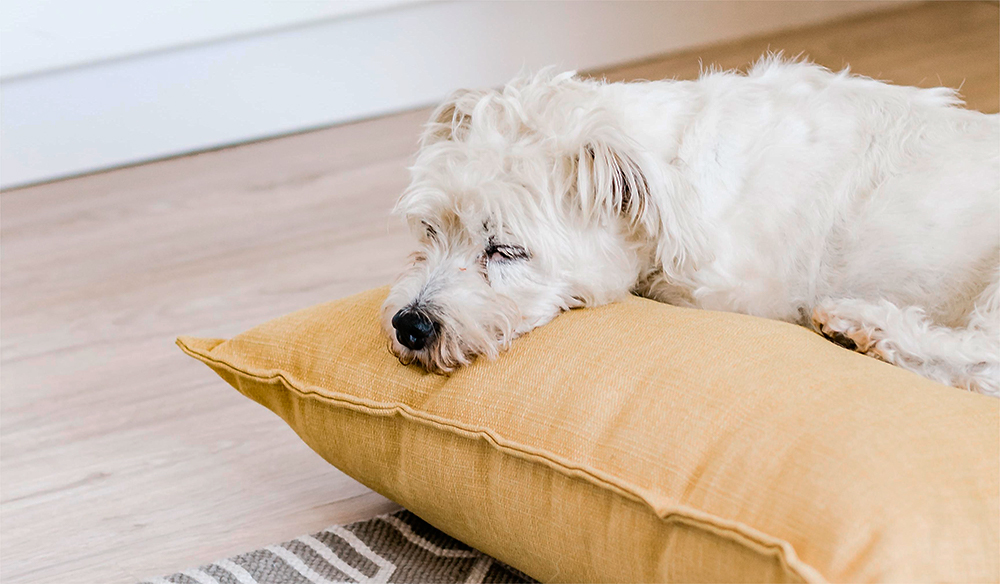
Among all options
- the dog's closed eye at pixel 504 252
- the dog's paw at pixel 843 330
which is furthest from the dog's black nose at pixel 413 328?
the dog's paw at pixel 843 330

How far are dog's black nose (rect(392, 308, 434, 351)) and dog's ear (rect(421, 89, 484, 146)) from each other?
411 millimetres

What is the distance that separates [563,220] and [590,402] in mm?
403

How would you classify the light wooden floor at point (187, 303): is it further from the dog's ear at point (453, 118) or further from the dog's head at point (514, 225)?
the dog's ear at point (453, 118)

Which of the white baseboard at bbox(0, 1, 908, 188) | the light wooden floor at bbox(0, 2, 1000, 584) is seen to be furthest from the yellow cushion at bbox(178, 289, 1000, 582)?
the white baseboard at bbox(0, 1, 908, 188)

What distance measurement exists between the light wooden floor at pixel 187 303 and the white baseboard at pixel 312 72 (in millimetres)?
103

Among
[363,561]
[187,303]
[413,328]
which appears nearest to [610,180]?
[413,328]

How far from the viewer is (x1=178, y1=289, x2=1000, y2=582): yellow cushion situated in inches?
37.3

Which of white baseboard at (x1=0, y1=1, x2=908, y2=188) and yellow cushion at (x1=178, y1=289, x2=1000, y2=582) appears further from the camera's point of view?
white baseboard at (x1=0, y1=1, x2=908, y2=188)

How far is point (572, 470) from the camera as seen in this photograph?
44.5 inches

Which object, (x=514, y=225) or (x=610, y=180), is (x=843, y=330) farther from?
(x=514, y=225)

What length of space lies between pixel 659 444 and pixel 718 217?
1.82 feet

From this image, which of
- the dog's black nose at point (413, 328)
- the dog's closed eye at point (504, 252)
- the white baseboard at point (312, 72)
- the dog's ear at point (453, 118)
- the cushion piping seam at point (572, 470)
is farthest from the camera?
the white baseboard at point (312, 72)

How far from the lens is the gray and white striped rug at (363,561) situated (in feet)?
4.59

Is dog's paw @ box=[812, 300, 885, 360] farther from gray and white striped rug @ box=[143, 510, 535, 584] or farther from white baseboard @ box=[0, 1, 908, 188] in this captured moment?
white baseboard @ box=[0, 1, 908, 188]
